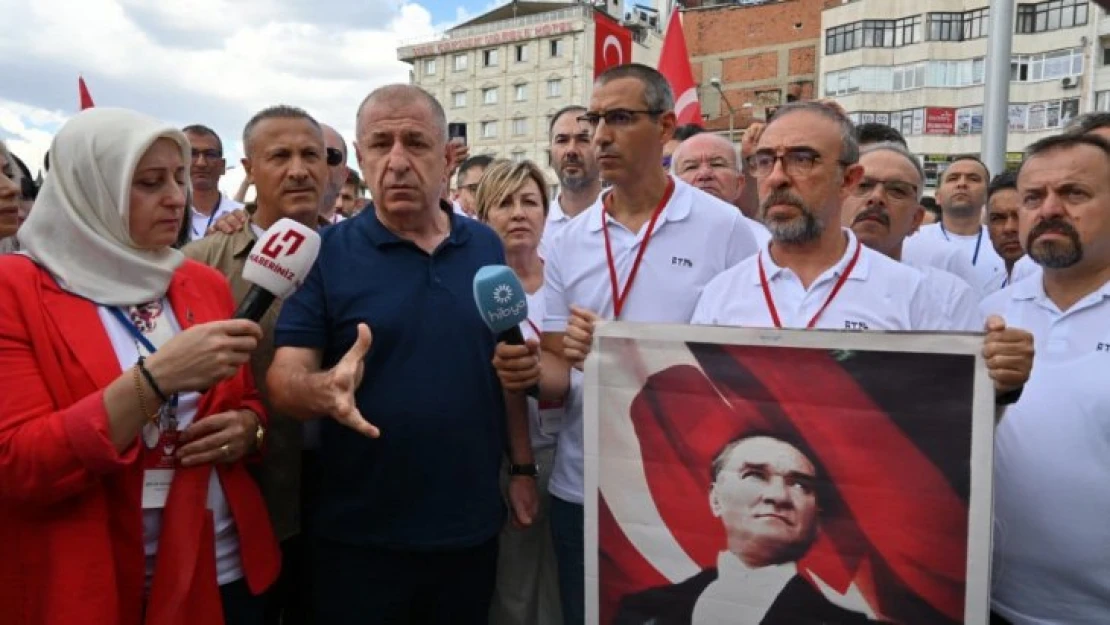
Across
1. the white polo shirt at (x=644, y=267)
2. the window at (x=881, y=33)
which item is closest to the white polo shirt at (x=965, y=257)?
the white polo shirt at (x=644, y=267)

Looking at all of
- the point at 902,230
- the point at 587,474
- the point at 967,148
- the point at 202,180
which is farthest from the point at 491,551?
the point at 967,148

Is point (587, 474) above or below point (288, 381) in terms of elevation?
below

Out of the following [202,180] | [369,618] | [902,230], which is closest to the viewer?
[369,618]

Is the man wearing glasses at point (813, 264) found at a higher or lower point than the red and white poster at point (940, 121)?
lower

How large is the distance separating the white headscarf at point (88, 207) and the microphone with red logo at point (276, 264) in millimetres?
392

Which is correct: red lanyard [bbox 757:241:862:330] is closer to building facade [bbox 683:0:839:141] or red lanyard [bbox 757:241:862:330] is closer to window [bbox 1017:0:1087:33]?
window [bbox 1017:0:1087:33]

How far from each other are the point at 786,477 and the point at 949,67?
152 ft

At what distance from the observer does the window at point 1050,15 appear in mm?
37688

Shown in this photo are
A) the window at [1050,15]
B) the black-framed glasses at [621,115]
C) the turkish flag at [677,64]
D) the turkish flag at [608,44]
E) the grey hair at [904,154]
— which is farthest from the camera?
the window at [1050,15]

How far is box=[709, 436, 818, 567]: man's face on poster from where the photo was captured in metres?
2.21

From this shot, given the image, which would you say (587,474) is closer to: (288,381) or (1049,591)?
(288,381)

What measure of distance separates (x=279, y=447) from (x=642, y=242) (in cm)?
161

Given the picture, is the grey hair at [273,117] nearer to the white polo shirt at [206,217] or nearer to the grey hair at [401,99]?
the grey hair at [401,99]

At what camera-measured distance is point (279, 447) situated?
9.87 ft
